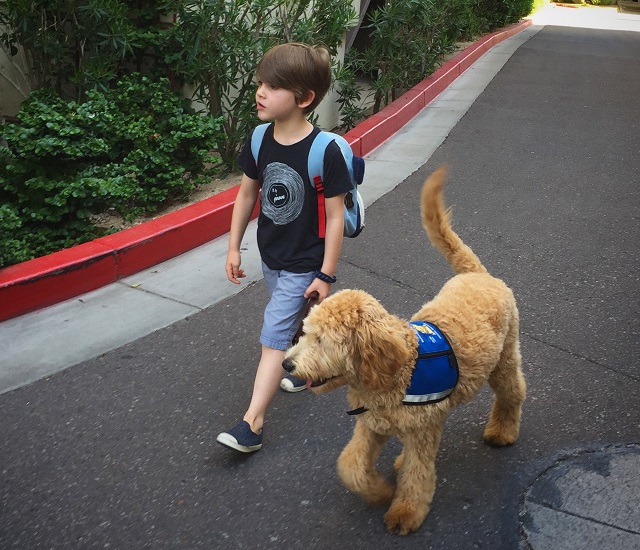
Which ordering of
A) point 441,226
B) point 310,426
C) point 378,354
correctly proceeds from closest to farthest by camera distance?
point 378,354, point 441,226, point 310,426

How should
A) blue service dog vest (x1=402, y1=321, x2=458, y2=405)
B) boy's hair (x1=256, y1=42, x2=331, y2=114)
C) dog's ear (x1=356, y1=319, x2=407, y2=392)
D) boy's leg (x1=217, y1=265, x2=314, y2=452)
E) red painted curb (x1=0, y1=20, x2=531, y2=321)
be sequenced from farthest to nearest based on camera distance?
red painted curb (x1=0, y1=20, x2=531, y2=321)
boy's leg (x1=217, y1=265, x2=314, y2=452)
boy's hair (x1=256, y1=42, x2=331, y2=114)
blue service dog vest (x1=402, y1=321, x2=458, y2=405)
dog's ear (x1=356, y1=319, x2=407, y2=392)

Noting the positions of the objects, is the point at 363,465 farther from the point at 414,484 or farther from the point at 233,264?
the point at 233,264

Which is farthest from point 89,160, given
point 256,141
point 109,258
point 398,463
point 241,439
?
point 398,463

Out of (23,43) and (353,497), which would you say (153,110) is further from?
(353,497)

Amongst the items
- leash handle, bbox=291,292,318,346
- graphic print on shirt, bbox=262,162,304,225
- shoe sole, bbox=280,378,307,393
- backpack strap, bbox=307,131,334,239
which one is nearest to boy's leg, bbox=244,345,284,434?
leash handle, bbox=291,292,318,346

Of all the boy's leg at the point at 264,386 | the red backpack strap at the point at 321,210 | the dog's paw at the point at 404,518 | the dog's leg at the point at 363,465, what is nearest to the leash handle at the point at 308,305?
the boy's leg at the point at 264,386

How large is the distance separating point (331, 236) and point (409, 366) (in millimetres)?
751

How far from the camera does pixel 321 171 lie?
313 centimetres

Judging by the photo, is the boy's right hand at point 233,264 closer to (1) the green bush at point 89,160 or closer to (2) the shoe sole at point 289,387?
(2) the shoe sole at point 289,387

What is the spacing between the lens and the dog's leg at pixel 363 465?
9.27ft

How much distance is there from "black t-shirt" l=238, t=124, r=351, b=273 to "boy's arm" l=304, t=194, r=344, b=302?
A: 52 mm

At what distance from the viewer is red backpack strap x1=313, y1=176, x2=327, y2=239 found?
10.3 ft

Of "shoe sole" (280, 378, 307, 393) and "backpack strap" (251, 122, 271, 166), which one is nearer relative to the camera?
"backpack strap" (251, 122, 271, 166)

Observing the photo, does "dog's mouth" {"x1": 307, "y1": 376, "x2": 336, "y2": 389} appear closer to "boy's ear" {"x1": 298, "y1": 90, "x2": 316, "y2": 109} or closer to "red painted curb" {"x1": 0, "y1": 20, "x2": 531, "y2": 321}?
"boy's ear" {"x1": 298, "y1": 90, "x2": 316, "y2": 109}
